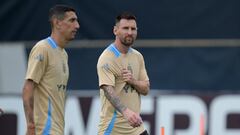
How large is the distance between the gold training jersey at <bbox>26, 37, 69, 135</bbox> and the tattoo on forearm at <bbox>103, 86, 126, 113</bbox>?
0.44 meters

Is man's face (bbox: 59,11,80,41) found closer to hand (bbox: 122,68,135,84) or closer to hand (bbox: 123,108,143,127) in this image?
hand (bbox: 122,68,135,84)

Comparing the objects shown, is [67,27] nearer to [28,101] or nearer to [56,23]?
[56,23]

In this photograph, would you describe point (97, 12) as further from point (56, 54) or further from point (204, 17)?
point (56, 54)

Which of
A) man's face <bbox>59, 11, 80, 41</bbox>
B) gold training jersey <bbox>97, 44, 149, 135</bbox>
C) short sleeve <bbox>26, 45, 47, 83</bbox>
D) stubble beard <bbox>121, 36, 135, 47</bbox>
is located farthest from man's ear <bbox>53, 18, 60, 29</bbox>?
stubble beard <bbox>121, 36, 135, 47</bbox>

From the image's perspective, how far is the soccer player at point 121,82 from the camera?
25.8 feet

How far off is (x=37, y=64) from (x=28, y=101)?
36cm

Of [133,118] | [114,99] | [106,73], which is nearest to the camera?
[133,118]

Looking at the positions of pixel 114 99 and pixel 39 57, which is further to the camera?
pixel 114 99

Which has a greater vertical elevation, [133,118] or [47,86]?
[47,86]

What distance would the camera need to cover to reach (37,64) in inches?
291

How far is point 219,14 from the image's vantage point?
40.7 feet

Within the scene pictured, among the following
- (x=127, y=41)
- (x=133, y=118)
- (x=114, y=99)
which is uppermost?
(x=127, y=41)

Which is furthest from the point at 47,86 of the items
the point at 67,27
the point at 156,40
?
the point at 156,40

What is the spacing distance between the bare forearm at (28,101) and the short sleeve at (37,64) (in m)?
0.06
